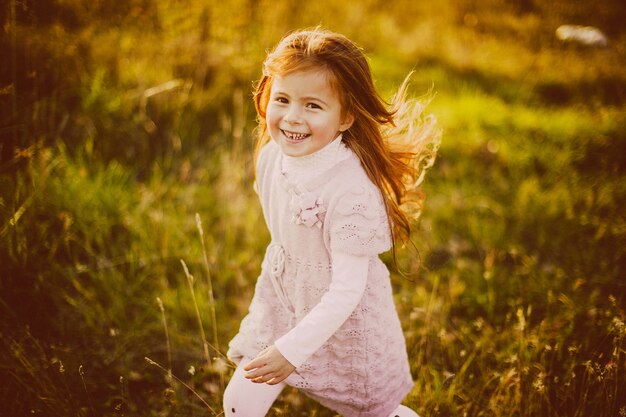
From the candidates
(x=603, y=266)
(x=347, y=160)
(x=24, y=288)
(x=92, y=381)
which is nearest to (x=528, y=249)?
(x=603, y=266)

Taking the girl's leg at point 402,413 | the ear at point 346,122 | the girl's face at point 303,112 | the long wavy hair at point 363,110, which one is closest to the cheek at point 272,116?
the girl's face at point 303,112

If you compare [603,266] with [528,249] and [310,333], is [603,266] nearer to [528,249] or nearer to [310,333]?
[528,249]

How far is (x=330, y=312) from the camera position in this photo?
146cm

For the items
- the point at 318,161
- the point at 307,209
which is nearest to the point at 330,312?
the point at 307,209

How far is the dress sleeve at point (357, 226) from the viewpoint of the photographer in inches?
58.6

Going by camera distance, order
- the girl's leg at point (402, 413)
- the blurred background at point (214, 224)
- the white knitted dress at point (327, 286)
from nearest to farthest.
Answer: the white knitted dress at point (327, 286) < the girl's leg at point (402, 413) < the blurred background at point (214, 224)

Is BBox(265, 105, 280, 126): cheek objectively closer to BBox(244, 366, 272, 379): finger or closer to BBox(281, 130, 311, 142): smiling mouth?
BBox(281, 130, 311, 142): smiling mouth

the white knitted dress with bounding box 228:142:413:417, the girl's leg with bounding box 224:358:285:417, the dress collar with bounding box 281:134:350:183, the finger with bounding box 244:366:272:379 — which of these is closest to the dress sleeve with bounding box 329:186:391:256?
the white knitted dress with bounding box 228:142:413:417

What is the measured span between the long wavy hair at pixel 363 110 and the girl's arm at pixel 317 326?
0.77ft

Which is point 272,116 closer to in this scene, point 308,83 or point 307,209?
point 308,83

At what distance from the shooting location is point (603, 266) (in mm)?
2977

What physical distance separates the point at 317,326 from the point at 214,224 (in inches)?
73.1

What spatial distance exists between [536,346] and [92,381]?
75.7 inches

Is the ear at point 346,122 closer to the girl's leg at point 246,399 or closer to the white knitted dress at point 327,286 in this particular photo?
the white knitted dress at point 327,286
